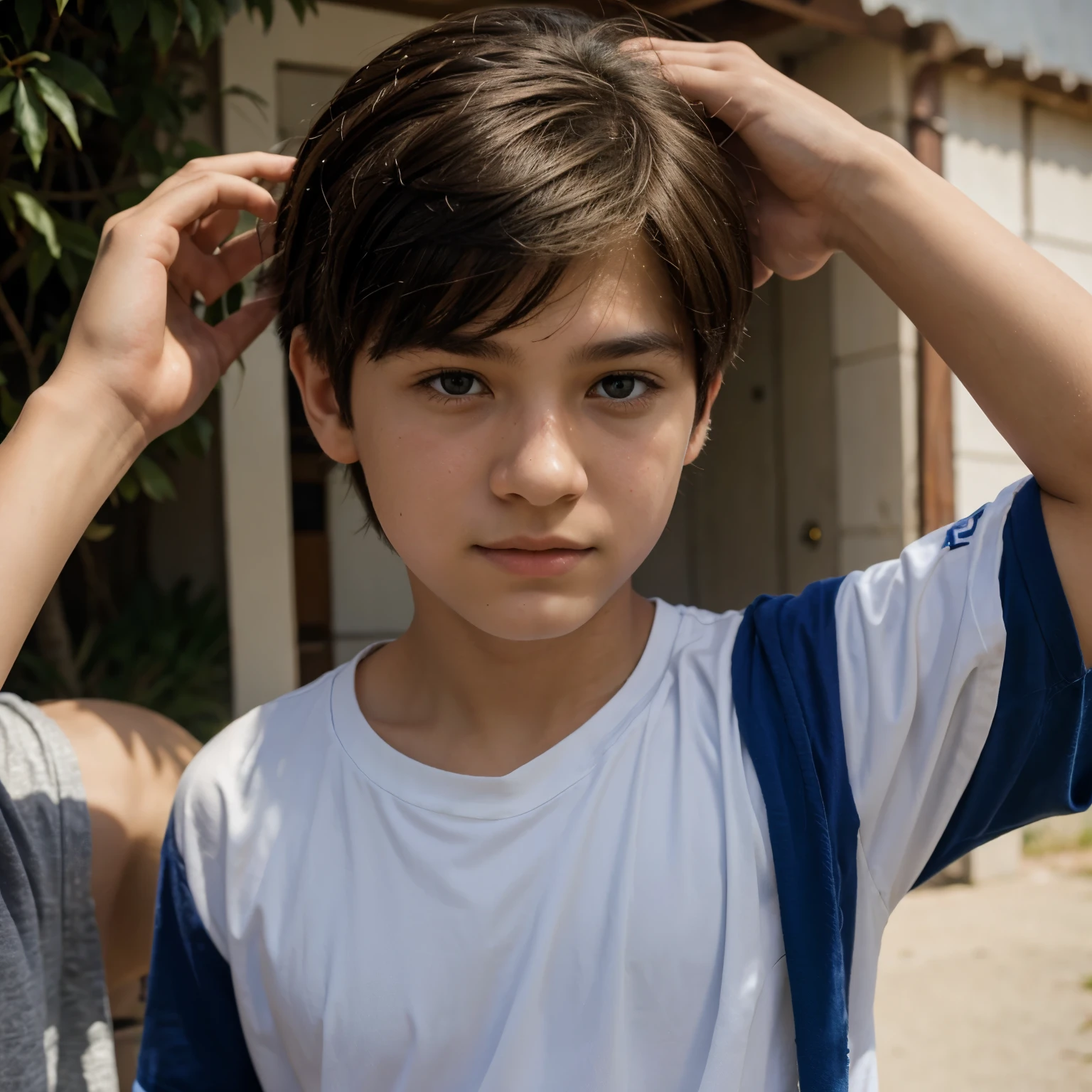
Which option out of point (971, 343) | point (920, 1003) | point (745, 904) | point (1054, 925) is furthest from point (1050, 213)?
point (745, 904)

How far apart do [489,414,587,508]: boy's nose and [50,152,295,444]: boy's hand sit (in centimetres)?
51

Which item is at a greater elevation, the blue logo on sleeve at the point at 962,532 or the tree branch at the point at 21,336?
the tree branch at the point at 21,336

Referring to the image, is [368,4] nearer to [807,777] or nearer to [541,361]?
[541,361]

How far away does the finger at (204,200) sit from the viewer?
143cm

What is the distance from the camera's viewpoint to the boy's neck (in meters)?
1.40

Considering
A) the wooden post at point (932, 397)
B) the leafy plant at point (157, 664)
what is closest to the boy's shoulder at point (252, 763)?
the leafy plant at point (157, 664)

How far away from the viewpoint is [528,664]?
1427mm

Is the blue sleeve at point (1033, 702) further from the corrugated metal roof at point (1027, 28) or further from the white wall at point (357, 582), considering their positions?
the corrugated metal roof at point (1027, 28)

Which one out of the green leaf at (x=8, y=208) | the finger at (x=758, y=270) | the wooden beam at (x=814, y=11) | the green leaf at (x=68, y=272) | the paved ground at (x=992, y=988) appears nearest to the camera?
the finger at (x=758, y=270)

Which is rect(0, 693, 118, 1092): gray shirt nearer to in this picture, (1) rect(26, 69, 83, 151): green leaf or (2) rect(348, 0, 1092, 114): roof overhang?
(1) rect(26, 69, 83, 151): green leaf

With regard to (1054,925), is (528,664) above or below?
above

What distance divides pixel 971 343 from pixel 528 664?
0.63 m

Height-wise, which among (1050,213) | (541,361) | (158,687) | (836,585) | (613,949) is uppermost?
(1050,213)

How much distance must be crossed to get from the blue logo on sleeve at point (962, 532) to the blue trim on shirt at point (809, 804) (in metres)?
0.14
